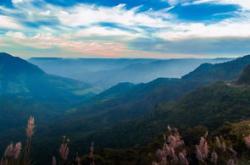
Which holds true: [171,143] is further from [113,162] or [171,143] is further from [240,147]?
[113,162]

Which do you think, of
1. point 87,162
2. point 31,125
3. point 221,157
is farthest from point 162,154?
point 87,162

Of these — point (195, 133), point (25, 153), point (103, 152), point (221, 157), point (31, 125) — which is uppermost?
point (31, 125)

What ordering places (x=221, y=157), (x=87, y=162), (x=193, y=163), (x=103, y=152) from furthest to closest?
(x=103, y=152)
(x=87, y=162)
(x=193, y=163)
(x=221, y=157)

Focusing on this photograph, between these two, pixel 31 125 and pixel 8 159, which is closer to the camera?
pixel 8 159

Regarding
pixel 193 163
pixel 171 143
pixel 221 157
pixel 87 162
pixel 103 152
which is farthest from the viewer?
pixel 103 152

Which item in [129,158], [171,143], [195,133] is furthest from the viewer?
[129,158]

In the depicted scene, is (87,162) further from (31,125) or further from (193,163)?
(31,125)

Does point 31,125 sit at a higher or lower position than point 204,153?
higher

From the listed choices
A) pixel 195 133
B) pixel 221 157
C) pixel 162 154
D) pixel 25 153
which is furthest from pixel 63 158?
pixel 195 133

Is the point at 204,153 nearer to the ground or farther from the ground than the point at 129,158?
farther from the ground
